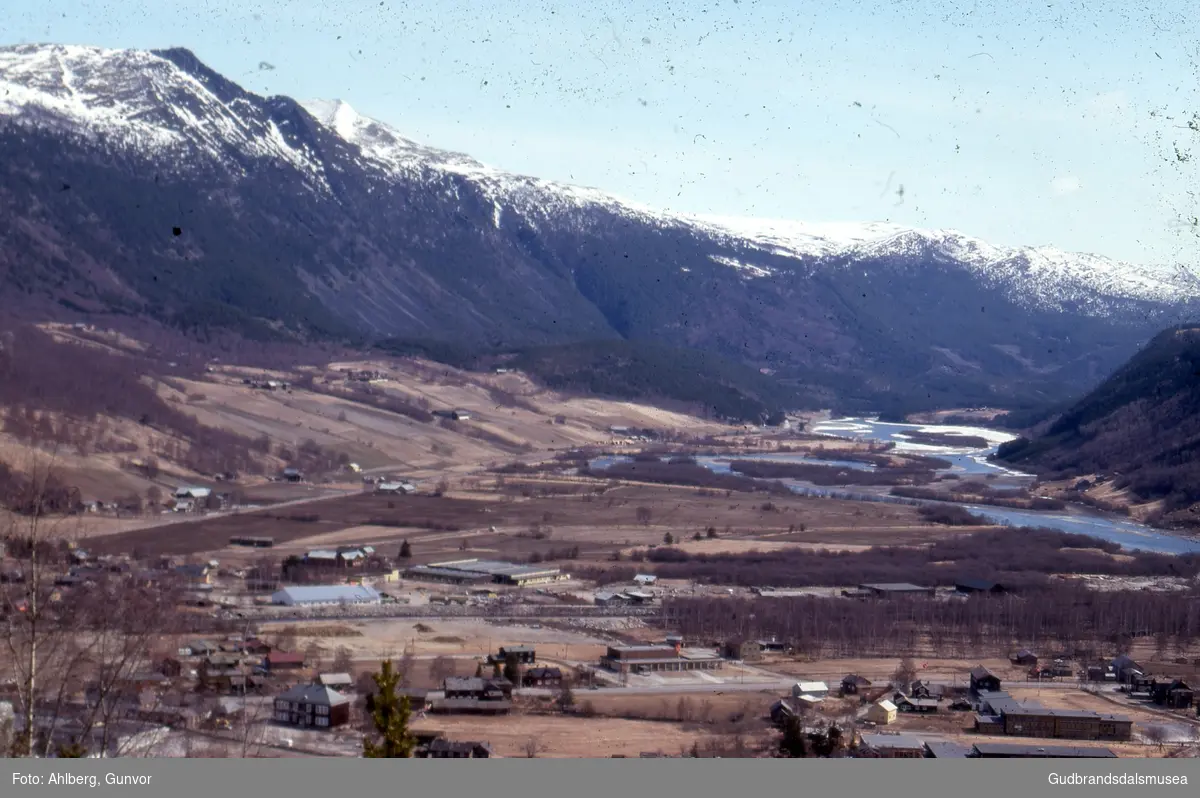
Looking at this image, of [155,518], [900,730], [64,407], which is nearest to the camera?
[900,730]

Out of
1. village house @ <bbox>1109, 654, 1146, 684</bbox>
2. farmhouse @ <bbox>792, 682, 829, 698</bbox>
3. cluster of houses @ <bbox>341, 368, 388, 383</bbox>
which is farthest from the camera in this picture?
cluster of houses @ <bbox>341, 368, 388, 383</bbox>

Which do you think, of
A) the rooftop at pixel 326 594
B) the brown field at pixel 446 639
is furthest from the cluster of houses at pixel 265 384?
the brown field at pixel 446 639

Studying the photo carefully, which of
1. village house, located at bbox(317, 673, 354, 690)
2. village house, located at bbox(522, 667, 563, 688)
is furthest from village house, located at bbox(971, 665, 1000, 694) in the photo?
village house, located at bbox(317, 673, 354, 690)

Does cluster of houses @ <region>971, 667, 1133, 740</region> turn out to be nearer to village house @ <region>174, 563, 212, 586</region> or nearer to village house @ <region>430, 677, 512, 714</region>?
village house @ <region>430, 677, 512, 714</region>

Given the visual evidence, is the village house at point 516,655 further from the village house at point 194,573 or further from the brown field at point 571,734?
the village house at point 194,573

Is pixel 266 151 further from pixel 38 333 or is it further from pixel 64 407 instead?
pixel 64 407

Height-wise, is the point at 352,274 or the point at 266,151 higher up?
the point at 266,151

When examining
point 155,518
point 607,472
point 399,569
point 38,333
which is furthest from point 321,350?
point 399,569

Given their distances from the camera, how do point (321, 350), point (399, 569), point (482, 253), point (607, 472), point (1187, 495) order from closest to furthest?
point (399, 569) < point (1187, 495) < point (607, 472) < point (321, 350) < point (482, 253)
